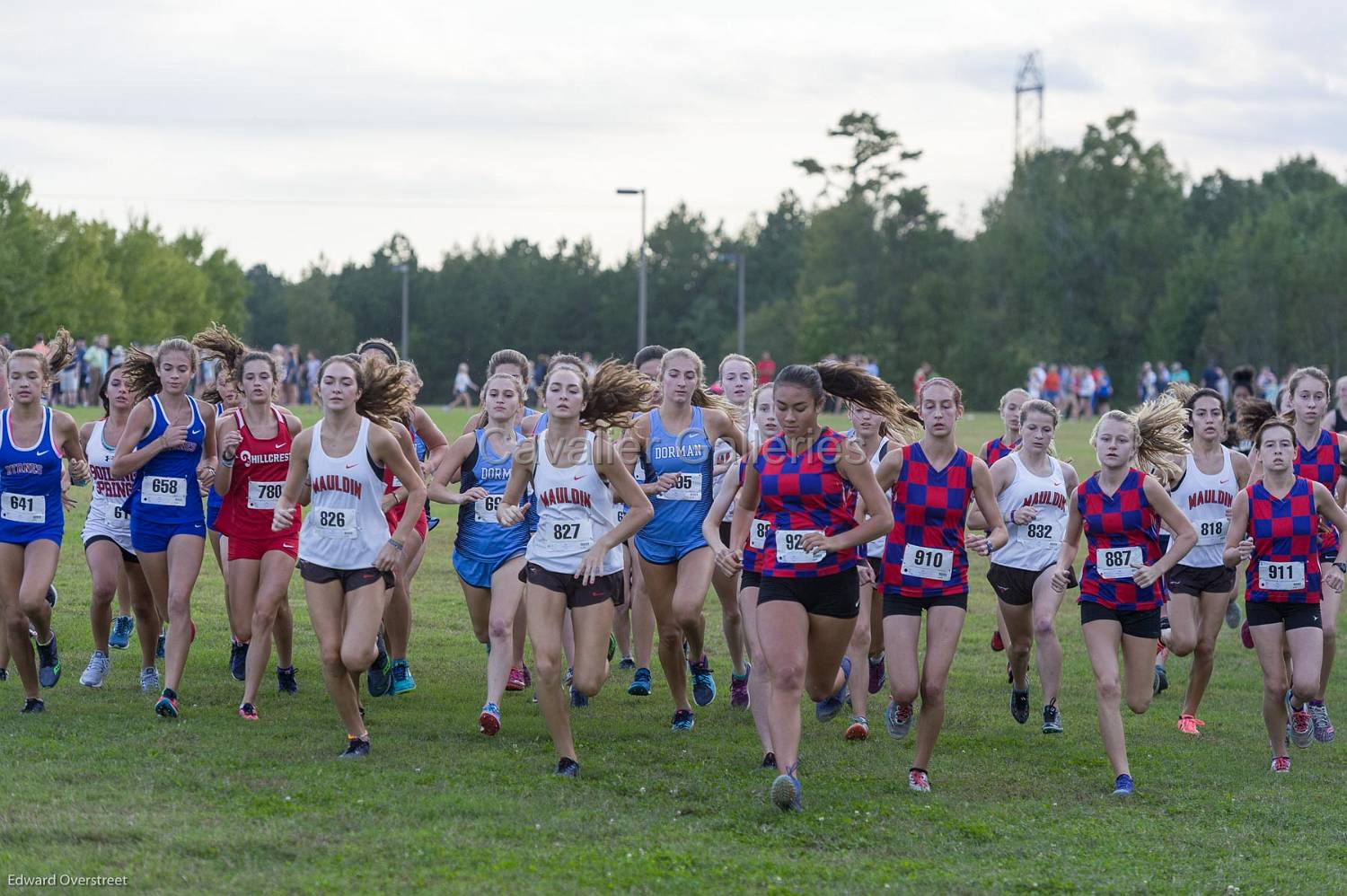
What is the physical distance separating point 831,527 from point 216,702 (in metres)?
4.30

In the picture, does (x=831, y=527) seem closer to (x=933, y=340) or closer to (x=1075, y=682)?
(x=1075, y=682)

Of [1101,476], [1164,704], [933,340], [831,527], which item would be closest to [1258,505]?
[1101,476]

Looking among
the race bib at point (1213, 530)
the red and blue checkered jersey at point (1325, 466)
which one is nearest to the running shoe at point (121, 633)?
the race bib at point (1213, 530)

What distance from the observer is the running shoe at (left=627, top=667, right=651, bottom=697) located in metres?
10.4

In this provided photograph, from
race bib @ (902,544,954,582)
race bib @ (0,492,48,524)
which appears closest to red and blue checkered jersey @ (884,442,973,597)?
race bib @ (902,544,954,582)

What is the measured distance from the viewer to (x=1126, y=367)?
78.4m

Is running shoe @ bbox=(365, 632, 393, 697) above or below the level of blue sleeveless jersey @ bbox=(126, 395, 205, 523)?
below

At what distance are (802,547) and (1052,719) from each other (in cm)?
309

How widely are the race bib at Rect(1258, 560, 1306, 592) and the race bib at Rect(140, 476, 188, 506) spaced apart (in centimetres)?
620

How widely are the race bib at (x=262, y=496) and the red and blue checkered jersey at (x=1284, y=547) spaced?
548 cm

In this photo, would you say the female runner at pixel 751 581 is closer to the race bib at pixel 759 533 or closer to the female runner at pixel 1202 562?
the race bib at pixel 759 533

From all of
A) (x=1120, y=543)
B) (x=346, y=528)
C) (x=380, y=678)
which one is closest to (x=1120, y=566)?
(x=1120, y=543)

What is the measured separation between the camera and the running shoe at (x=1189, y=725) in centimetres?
969

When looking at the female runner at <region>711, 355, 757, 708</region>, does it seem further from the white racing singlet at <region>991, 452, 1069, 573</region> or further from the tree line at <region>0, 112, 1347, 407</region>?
the tree line at <region>0, 112, 1347, 407</region>
